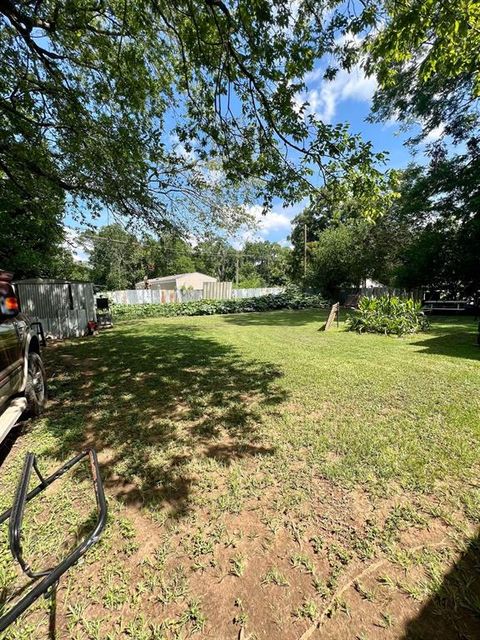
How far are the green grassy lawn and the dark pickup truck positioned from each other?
485mm

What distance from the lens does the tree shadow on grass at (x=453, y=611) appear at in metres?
1.44

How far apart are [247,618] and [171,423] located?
238cm

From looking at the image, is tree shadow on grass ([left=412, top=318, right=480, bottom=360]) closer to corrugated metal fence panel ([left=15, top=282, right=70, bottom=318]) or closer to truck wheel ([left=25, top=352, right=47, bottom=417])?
truck wheel ([left=25, top=352, right=47, bottom=417])

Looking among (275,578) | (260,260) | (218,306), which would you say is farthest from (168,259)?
(260,260)

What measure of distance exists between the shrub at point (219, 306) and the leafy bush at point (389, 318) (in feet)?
37.7

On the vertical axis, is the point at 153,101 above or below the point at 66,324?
above

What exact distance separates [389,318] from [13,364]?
9598 millimetres

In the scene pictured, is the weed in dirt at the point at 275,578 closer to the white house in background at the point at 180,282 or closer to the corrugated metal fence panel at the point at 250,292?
the corrugated metal fence panel at the point at 250,292

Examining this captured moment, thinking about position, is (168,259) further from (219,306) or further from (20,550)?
(219,306)

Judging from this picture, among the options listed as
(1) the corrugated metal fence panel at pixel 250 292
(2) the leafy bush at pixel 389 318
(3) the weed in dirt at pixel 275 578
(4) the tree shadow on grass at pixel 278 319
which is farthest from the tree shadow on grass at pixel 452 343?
(1) the corrugated metal fence panel at pixel 250 292

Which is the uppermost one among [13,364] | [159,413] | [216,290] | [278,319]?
[216,290]

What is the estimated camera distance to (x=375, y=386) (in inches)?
186

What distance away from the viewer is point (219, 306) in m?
20.5

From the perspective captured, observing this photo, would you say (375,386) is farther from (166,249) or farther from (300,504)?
(166,249)
